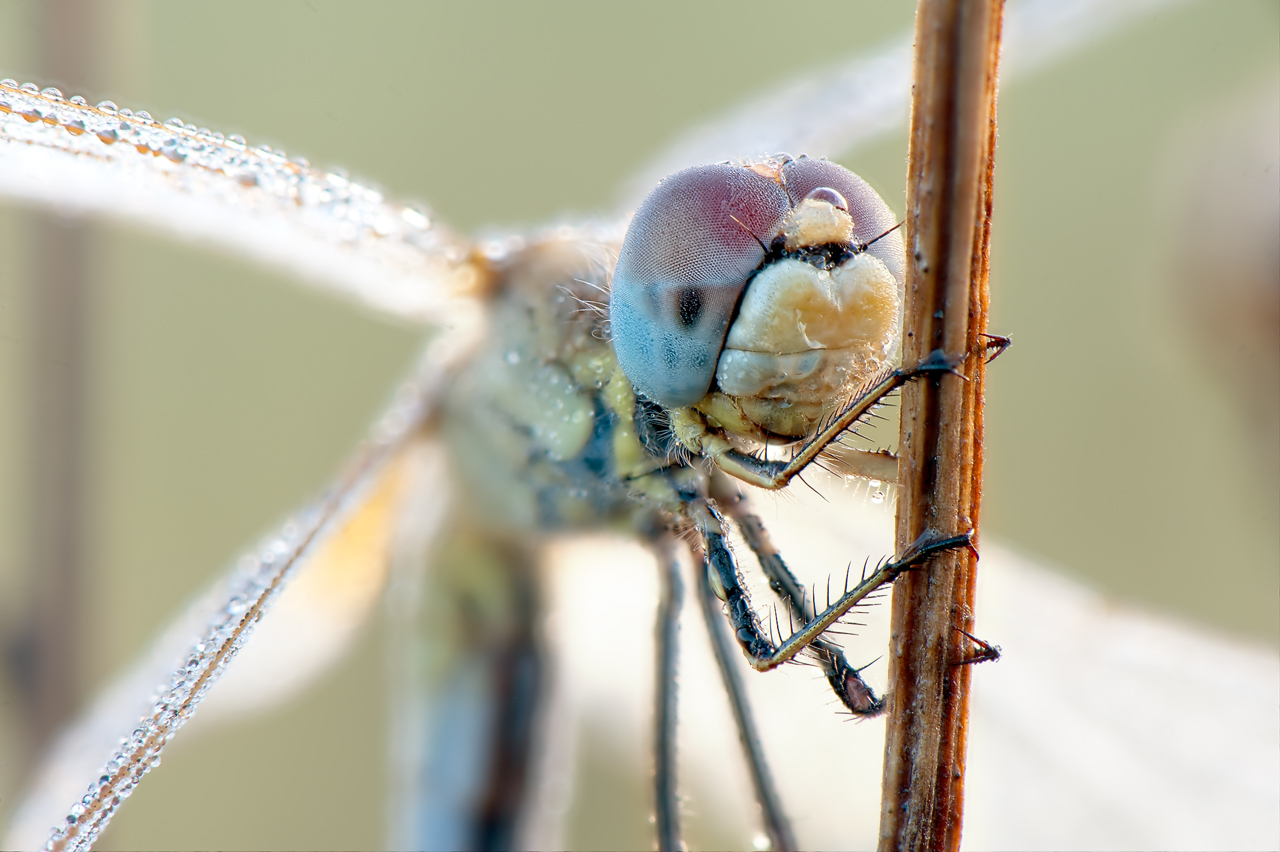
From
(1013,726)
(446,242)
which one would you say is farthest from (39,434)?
(1013,726)

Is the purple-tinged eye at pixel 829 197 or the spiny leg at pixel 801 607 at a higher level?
the purple-tinged eye at pixel 829 197

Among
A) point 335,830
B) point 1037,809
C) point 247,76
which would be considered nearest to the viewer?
point 1037,809

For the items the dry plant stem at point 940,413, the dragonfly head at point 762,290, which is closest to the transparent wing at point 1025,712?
the dragonfly head at point 762,290

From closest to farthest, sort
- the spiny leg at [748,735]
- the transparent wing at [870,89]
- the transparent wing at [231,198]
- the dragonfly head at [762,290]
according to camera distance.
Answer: the dragonfly head at [762,290]
the transparent wing at [231,198]
the spiny leg at [748,735]
the transparent wing at [870,89]

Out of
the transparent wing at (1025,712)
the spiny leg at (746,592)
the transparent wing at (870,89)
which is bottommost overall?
the spiny leg at (746,592)

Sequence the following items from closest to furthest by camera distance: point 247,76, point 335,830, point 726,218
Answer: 1. point 726,218
2. point 335,830
3. point 247,76

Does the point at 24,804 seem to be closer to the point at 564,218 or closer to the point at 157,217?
the point at 157,217

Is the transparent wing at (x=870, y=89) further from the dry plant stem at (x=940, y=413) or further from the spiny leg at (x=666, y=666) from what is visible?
the dry plant stem at (x=940, y=413)
